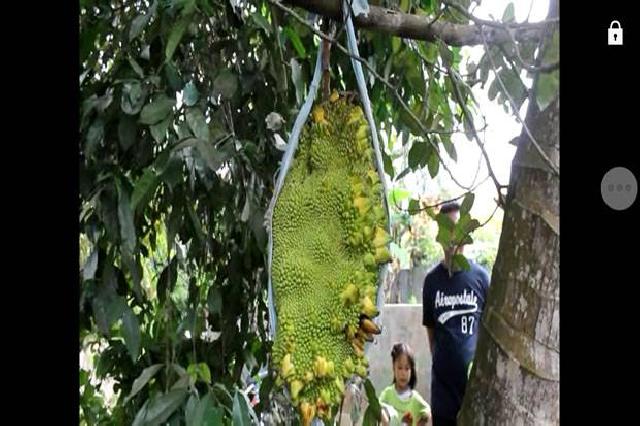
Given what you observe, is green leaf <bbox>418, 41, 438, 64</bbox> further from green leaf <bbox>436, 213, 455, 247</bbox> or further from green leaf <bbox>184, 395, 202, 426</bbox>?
green leaf <bbox>184, 395, 202, 426</bbox>

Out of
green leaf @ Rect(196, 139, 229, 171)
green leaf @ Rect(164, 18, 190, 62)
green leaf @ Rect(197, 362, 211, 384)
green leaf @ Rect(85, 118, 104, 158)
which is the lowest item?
green leaf @ Rect(197, 362, 211, 384)

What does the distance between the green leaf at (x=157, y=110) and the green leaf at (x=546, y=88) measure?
1.18ft

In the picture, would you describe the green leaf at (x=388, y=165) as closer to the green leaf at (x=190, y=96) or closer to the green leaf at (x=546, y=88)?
the green leaf at (x=190, y=96)

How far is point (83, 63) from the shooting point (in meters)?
0.92

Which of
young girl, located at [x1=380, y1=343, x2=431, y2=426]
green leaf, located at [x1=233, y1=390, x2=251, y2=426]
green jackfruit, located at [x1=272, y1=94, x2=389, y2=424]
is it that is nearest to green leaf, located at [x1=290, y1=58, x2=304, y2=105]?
green jackfruit, located at [x1=272, y1=94, x2=389, y2=424]

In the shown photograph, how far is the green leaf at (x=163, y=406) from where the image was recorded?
2.40 feet

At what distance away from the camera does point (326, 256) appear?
0.64 meters
